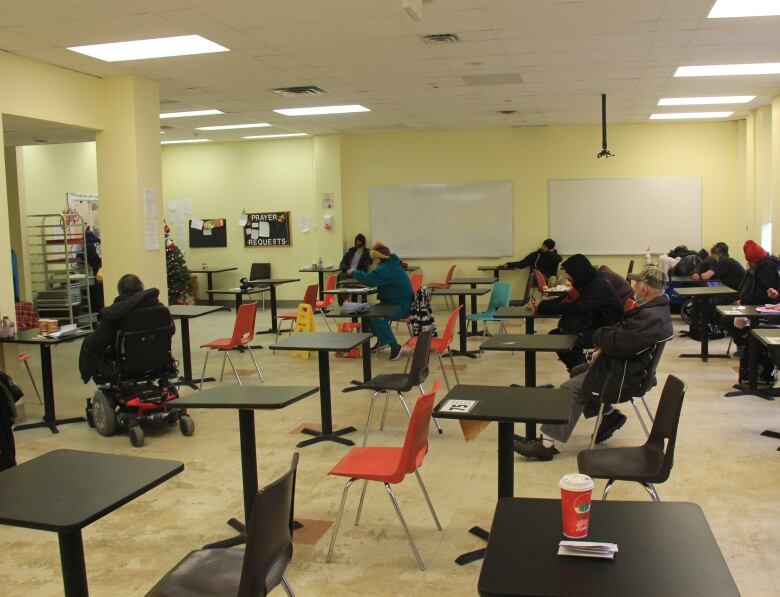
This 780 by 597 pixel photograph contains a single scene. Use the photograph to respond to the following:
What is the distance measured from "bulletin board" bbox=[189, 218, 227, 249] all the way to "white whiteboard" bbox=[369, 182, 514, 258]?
281cm

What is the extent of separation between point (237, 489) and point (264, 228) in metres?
9.50

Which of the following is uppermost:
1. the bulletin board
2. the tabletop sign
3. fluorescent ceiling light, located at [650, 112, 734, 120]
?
fluorescent ceiling light, located at [650, 112, 734, 120]

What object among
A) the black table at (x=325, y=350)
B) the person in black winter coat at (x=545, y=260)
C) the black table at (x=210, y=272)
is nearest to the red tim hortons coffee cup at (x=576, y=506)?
the black table at (x=325, y=350)

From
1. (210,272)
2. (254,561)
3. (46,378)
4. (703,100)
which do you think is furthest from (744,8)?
(210,272)

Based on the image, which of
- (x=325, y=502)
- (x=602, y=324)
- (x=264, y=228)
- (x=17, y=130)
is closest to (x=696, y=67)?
(x=602, y=324)

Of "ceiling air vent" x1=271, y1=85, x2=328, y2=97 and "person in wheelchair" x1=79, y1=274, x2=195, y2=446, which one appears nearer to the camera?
"person in wheelchair" x1=79, y1=274, x2=195, y2=446

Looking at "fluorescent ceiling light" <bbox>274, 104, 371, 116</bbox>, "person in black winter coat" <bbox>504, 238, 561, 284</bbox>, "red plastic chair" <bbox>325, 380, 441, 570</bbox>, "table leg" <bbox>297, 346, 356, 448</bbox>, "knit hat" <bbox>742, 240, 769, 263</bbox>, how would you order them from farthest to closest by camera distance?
"person in black winter coat" <bbox>504, 238, 561, 284</bbox> < "fluorescent ceiling light" <bbox>274, 104, 371, 116</bbox> < "knit hat" <bbox>742, 240, 769, 263</bbox> < "table leg" <bbox>297, 346, 356, 448</bbox> < "red plastic chair" <bbox>325, 380, 441, 570</bbox>

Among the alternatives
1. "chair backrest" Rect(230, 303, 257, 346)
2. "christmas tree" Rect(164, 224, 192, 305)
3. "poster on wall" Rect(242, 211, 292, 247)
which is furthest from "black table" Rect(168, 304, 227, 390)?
"poster on wall" Rect(242, 211, 292, 247)

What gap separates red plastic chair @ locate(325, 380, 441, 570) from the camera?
325 cm

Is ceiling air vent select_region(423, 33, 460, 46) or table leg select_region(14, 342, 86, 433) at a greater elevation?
ceiling air vent select_region(423, 33, 460, 46)

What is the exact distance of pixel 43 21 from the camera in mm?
5531

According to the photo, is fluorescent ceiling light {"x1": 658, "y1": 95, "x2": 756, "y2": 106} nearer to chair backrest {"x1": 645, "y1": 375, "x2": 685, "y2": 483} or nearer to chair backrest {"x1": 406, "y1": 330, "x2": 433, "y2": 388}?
chair backrest {"x1": 406, "y1": 330, "x2": 433, "y2": 388}

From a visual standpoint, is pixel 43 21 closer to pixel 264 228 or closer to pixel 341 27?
pixel 341 27

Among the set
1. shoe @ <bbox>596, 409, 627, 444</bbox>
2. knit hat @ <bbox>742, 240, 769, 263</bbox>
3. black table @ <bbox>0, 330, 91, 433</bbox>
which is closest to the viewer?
shoe @ <bbox>596, 409, 627, 444</bbox>
